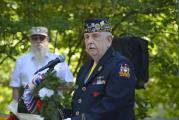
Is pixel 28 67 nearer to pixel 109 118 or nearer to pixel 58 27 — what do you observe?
pixel 58 27

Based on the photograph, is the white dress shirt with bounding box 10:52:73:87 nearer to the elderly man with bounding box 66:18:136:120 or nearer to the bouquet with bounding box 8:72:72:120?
the elderly man with bounding box 66:18:136:120

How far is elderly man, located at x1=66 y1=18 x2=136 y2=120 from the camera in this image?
360cm

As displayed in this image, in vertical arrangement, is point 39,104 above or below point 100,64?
below

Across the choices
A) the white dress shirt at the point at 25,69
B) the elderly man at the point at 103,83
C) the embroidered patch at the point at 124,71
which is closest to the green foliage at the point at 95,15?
the white dress shirt at the point at 25,69

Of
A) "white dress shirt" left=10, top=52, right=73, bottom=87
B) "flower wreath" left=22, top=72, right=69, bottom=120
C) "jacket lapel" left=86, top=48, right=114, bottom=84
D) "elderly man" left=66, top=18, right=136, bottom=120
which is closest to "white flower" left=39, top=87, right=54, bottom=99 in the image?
"flower wreath" left=22, top=72, right=69, bottom=120

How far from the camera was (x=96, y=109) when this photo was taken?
3627 millimetres

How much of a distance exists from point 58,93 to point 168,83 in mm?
1049

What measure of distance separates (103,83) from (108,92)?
0.12m

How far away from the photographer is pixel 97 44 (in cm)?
383

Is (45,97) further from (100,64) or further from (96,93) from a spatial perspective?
(100,64)

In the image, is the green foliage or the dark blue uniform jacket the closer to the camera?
the dark blue uniform jacket

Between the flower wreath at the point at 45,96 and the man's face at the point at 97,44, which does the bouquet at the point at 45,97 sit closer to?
the flower wreath at the point at 45,96

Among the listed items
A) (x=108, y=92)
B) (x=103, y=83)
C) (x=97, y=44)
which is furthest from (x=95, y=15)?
(x=108, y=92)

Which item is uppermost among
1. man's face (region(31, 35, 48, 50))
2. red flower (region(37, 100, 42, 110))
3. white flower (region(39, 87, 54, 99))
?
man's face (region(31, 35, 48, 50))
